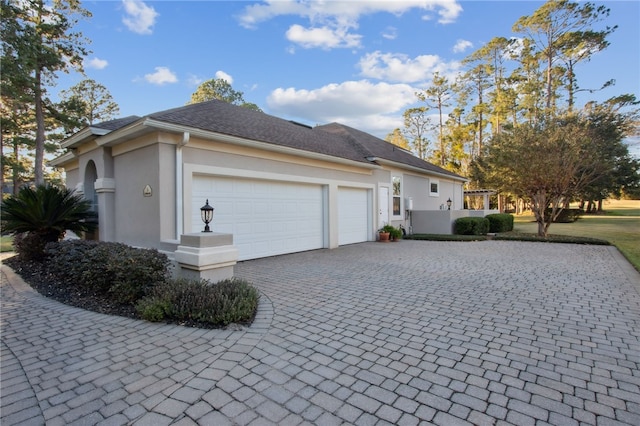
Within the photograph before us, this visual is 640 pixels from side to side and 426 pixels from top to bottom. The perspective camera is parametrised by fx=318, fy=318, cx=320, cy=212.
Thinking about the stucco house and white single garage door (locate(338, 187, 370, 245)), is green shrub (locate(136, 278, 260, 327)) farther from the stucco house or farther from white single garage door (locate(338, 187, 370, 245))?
white single garage door (locate(338, 187, 370, 245))

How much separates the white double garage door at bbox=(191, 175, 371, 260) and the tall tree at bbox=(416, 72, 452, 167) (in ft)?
79.3

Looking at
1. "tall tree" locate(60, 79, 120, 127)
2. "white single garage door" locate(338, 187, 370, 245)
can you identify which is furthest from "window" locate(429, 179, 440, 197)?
"tall tree" locate(60, 79, 120, 127)

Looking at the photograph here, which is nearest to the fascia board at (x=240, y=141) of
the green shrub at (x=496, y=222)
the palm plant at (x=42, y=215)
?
the palm plant at (x=42, y=215)

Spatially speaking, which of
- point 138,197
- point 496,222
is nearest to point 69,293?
point 138,197

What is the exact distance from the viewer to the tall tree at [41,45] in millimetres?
15062

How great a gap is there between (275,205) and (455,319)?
19.8ft

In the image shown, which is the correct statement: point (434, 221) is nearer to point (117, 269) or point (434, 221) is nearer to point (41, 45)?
point (117, 269)

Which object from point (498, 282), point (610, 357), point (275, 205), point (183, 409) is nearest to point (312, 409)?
point (183, 409)

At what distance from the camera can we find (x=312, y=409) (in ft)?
7.73

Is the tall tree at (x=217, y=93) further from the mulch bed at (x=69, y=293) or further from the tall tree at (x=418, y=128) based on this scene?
the mulch bed at (x=69, y=293)

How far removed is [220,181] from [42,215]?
4289 millimetres

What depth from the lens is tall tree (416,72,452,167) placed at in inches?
1262

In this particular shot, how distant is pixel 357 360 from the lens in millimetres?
3076

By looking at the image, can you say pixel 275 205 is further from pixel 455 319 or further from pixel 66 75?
pixel 66 75
